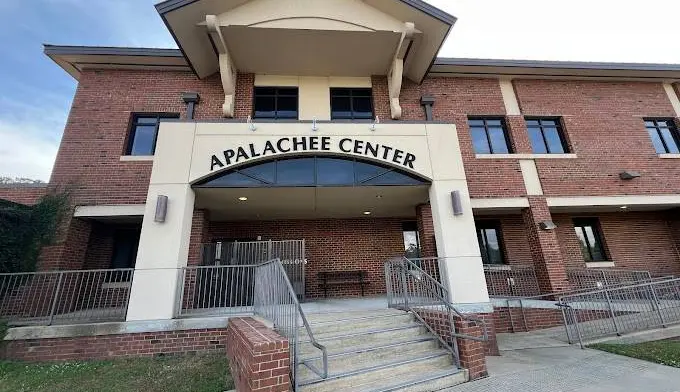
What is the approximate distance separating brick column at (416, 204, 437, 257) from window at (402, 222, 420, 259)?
1974 millimetres

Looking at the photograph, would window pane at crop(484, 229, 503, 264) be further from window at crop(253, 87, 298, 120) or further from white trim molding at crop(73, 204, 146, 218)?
white trim molding at crop(73, 204, 146, 218)

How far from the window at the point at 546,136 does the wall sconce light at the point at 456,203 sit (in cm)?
554

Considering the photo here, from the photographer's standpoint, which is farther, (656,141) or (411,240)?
(656,141)

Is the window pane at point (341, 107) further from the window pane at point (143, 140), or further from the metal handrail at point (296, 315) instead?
the metal handrail at point (296, 315)

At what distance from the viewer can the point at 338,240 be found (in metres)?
10.4

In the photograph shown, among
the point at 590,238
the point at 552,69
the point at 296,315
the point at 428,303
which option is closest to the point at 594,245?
the point at 590,238

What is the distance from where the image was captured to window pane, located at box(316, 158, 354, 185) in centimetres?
723

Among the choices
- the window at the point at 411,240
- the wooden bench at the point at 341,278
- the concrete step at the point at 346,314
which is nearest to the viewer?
the concrete step at the point at 346,314

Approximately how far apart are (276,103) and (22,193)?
24.5ft

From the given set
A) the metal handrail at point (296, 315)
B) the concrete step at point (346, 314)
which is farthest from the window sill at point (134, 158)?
the concrete step at point (346, 314)

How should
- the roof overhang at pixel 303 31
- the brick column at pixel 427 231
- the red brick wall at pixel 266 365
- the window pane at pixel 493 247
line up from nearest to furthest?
the red brick wall at pixel 266 365
the brick column at pixel 427 231
the roof overhang at pixel 303 31
the window pane at pixel 493 247

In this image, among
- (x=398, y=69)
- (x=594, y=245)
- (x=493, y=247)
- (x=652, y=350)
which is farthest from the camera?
(x=594, y=245)

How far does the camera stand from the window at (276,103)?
9938mm

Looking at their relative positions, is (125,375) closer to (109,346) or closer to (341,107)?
(109,346)
